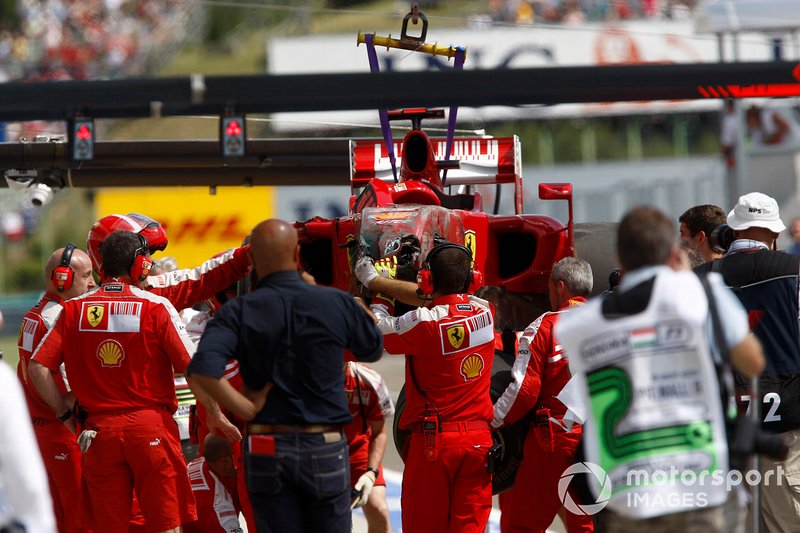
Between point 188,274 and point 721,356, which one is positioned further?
point 188,274

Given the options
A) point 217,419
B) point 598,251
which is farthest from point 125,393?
point 598,251

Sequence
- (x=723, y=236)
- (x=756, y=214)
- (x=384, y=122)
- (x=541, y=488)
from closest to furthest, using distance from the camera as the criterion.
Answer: (x=756, y=214) → (x=541, y=488) → (x=723, y=236) → (x=384, y=122)

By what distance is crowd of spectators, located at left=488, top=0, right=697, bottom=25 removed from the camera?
2866 cm

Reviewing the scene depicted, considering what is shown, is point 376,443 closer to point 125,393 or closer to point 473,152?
point 125,393

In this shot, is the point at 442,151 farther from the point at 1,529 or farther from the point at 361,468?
the point at 1,529

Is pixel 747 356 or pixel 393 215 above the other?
pixel 393 215

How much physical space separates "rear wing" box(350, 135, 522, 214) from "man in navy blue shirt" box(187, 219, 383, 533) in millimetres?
4238

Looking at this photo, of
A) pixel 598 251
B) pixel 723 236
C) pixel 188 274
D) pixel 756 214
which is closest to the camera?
pixel 756 214

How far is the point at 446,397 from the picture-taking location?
5.93m

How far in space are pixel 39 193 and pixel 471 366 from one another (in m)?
3.99

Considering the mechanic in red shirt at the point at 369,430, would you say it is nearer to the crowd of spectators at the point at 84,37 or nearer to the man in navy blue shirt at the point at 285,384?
the man in navy blue shirt at the point at 285,384

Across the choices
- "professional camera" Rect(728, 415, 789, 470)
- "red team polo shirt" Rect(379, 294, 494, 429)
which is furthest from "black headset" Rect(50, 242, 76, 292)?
"professional camera" Rect(728, 415, 789, 470)

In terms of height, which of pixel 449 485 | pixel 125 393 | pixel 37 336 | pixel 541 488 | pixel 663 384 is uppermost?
pixel 663 384

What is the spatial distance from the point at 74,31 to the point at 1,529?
1170 inches
